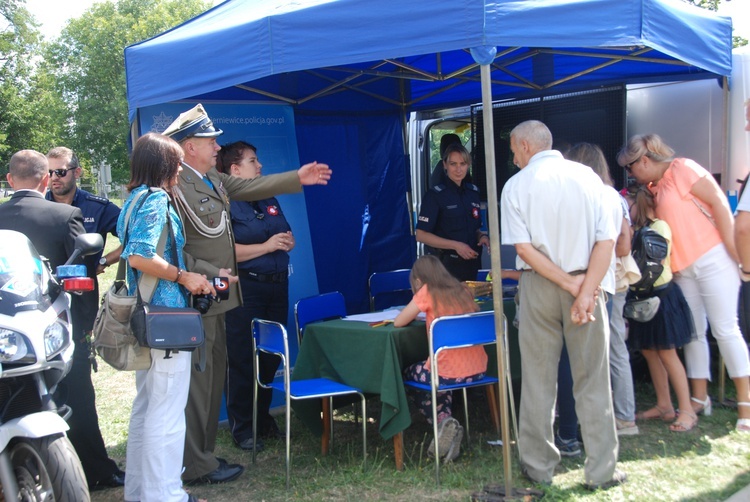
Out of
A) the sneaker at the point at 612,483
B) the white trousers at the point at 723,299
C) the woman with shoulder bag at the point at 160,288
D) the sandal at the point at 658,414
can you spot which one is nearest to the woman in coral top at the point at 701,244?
the white trousers at the point at 723,299

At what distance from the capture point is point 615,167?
18.4 feet

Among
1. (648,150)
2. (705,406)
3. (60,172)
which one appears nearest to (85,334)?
(60,172)

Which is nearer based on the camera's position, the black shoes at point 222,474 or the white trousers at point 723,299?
the black shoes at point 222,474

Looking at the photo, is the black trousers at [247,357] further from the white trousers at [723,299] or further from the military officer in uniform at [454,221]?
the white trousers at [723,299]

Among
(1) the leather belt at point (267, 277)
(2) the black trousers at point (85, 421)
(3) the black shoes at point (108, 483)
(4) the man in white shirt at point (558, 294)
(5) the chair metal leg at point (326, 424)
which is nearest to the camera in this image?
(4) the man in white shirt at point (558, 294)

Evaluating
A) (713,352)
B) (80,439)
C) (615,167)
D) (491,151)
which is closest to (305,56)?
(491,151)

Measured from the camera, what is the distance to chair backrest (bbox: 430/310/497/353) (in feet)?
12.7

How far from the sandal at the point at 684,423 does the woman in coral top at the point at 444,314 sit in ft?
A: 4.20

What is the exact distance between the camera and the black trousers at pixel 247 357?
4.52 metres

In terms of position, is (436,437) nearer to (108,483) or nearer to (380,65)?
(108,483)

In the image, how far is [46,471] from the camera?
8.84 ft

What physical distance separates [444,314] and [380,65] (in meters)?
2.06

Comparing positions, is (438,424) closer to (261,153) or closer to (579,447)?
(579,447)

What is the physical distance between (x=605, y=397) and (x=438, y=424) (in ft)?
3.33
